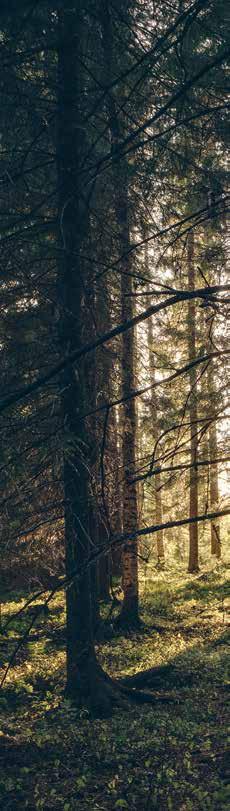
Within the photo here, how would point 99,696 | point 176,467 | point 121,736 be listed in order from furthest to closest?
1. point 99,696
2. point 121,736
3. point 176,467

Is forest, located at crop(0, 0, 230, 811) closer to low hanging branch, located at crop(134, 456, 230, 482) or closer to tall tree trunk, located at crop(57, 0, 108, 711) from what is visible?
tall tree trunk, located at crop(57, 0, 108, 711)

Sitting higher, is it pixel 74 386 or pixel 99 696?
pixel 74 386

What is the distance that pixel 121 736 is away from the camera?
796cm

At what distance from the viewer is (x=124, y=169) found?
662 cm

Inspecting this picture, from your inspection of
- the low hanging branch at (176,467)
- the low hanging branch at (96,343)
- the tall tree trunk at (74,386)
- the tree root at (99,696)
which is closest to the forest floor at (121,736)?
the tree root at (99,696)

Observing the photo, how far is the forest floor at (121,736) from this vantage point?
21.6 feet

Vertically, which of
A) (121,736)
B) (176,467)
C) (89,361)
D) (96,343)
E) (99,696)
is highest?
(89,361)

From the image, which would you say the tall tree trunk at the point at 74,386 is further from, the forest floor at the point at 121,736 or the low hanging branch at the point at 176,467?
the low hanging branch at the point at 176,467

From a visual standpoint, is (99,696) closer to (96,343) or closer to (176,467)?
(176,467)

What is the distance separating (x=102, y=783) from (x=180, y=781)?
0.86 meters

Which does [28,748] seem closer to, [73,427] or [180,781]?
[180,781]

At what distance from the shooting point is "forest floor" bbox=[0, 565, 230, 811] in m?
6.57

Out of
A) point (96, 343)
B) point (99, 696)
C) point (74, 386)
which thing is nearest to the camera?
point (96, 343)

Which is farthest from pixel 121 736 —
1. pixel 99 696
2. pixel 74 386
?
pixel 74 386
